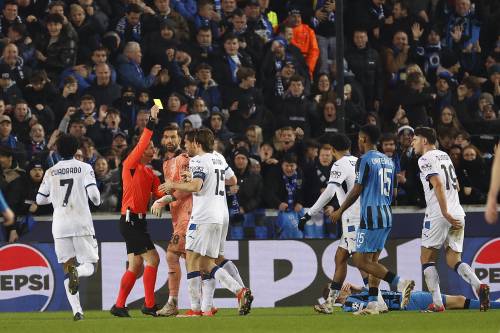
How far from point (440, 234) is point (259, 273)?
11.2 ft

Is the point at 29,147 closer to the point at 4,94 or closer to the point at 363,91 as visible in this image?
the point at 4,94

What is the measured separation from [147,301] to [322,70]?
873cm

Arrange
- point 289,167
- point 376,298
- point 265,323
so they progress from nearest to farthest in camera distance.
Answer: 1. point 265,323
2. point 376,298
3. point 289,167

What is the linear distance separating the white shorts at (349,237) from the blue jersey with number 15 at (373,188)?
823 mm

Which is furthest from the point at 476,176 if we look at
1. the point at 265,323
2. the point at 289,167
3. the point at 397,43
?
the point at 265,323

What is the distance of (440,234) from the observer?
16.7 m

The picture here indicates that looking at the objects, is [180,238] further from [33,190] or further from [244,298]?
[33,190]

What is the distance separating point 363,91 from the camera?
2381 centimetres

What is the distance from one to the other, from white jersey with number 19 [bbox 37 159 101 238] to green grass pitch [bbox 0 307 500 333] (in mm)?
1101

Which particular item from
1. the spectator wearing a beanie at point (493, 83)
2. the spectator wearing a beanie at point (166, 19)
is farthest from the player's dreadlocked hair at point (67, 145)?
the spectator wearing a beanie at point (493, 83)

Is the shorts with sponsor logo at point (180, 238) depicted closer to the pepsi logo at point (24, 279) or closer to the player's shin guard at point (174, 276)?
the player's shin guard at point (174, 276)

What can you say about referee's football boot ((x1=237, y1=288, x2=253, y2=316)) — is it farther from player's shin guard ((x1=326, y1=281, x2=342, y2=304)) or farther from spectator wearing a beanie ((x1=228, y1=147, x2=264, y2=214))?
spectator wearing a beanie ((x1=228, y1=147, x2=264, y2=214))

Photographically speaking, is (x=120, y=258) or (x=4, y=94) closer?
(x=120, y=258)

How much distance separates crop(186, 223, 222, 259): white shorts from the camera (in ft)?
52.5
